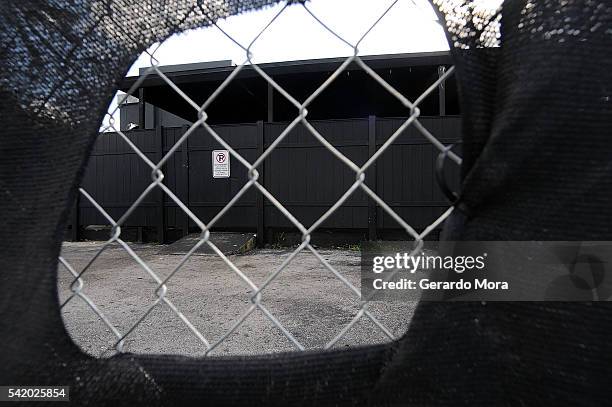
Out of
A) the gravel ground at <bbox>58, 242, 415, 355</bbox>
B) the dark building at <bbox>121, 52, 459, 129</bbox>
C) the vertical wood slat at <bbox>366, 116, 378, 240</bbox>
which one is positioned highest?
the dark building at <bbox>121, 52, 459, 129</bbox>

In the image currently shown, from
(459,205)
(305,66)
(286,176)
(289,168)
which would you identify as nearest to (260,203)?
(286,176)

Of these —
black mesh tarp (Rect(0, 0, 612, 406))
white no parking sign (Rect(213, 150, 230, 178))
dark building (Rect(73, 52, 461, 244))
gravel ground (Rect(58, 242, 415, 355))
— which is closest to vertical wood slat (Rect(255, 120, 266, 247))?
dark building (Rect(73, 52, 461, 244))

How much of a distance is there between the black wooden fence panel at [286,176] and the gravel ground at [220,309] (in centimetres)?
191

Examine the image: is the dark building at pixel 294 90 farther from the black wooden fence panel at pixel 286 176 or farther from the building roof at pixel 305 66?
the black wooden fence panel at pixel 286 176

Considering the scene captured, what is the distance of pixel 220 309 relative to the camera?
319 centimetres

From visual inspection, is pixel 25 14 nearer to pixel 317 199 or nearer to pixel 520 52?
pixel 520 52

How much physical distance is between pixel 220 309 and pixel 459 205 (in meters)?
2.92

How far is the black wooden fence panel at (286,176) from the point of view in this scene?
668 cm

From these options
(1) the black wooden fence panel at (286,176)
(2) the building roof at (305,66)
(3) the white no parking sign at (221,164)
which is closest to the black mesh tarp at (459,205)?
(1) the black wooden fence panel at (286,176)

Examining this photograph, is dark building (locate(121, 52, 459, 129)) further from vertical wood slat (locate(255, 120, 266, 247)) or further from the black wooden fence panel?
the black wooden fence panel

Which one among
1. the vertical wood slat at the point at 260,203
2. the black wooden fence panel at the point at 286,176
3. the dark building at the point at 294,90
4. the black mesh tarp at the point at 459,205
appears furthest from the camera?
the dark building at the point at 294,90

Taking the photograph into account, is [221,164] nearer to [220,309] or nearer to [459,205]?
[220,309]

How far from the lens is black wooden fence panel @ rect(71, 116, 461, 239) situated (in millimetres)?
6684

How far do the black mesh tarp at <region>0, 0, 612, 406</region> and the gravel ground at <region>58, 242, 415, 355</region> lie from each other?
1.75 metres
